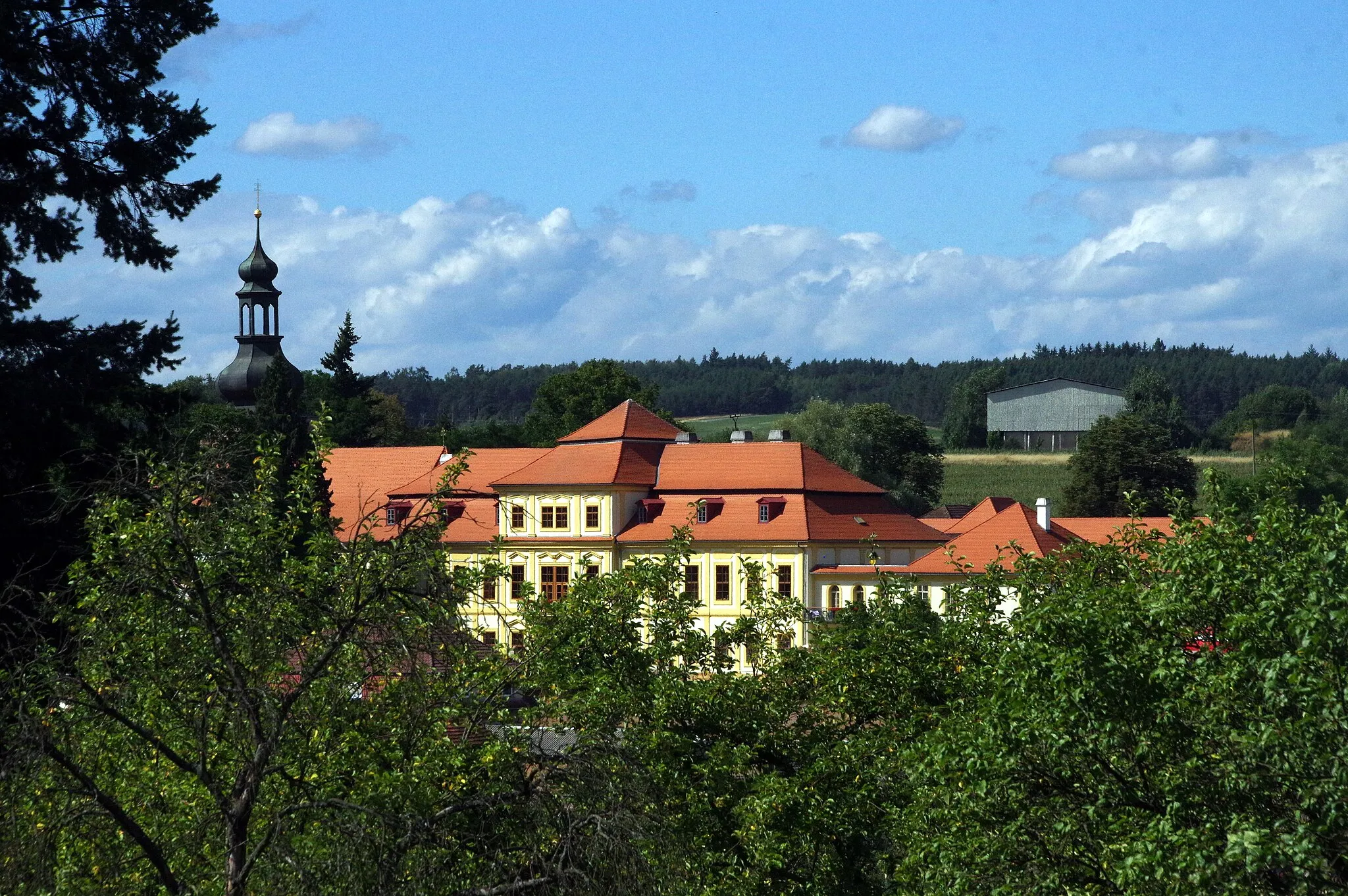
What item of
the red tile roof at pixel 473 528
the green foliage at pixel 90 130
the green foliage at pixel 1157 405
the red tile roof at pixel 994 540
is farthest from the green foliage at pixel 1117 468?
the green foliage at pixel 90 130

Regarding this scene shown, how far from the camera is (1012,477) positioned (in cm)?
12100

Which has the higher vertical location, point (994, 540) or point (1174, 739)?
point (1174, 739)

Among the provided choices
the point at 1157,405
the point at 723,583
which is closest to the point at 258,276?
the point at 723,583

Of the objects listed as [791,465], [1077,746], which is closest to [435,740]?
[1077,746]

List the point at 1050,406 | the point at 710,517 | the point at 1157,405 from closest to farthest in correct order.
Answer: the point at 710,517, the point at 1157,405, the point at 1050,406

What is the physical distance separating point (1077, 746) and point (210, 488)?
302 inches

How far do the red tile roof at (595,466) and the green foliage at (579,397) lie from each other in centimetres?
2840

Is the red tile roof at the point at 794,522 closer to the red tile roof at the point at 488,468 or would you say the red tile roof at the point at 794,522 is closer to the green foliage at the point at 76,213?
the red tile roof at the point at 488,468

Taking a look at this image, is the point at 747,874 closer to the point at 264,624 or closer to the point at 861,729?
the point at 861,729

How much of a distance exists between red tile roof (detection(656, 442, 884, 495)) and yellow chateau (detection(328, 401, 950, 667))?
0.06 meters

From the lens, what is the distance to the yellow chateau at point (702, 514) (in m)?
62.9

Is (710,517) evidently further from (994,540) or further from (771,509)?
(994,540)

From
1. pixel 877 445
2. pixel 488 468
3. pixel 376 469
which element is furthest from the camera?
pixel 877 445

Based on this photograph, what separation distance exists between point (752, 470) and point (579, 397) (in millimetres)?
34576
